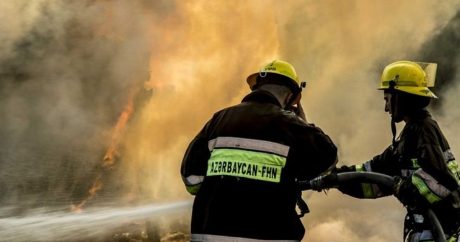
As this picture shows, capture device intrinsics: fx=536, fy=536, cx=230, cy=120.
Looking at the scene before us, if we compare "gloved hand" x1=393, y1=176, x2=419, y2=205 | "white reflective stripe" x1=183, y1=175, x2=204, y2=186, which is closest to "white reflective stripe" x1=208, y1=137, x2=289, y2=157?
"white reflective stripe" x1=183, y1=175, x2=204, y2=186

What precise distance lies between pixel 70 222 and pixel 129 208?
4.95 m

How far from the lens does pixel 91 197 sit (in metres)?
17.2

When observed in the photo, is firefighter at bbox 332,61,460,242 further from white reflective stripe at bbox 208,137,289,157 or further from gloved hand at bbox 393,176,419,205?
white reflective stripe at bbox 208,137,289,157

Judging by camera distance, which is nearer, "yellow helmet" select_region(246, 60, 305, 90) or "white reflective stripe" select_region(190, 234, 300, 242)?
"white reflective stripe" select_region(190, 234, 300, 242)

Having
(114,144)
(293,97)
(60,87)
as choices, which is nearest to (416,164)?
(293,97)

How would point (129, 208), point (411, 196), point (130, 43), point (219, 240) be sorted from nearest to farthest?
point (219, 240)
point (411, 196)
point (130, 43)
point (129, 208)

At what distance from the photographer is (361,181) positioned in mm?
4355

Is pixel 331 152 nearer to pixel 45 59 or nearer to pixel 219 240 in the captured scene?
pixel 219 240

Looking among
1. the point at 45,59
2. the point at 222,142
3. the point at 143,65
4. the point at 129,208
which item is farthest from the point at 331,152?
the point at 129,208

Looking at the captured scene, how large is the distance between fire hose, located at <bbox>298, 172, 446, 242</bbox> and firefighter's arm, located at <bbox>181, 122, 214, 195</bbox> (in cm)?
79

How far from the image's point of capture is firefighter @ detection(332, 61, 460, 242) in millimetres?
4543

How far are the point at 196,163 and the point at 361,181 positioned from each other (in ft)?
4.44

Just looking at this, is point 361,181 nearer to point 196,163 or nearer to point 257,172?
point 257,172

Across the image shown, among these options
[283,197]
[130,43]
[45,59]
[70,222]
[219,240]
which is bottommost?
[219,240]
